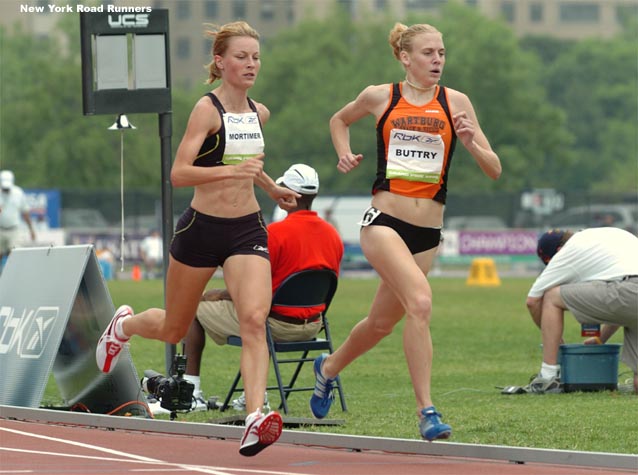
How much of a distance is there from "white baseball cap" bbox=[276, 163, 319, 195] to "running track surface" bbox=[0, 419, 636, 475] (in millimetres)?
2319

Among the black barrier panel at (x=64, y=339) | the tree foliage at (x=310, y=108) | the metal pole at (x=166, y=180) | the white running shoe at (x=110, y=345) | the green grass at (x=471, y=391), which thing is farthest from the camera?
the tree foliage at (x=310, y=108)

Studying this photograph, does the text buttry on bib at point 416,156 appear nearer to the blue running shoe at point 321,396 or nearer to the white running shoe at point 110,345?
the blue running shoe at point 321,396

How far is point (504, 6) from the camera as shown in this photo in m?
152

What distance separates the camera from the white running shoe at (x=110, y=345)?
34.9 feet

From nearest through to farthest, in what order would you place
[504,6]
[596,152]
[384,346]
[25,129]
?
[384,346] → [25,129] → [596,152] → [504,6]

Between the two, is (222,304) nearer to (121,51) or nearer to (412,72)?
(121,51)

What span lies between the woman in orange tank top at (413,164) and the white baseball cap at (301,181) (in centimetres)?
191

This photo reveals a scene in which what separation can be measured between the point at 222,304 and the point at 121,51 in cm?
198

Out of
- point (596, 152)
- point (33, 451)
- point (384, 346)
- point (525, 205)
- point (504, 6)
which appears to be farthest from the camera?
point (504, 6)

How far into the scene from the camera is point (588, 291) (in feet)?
41.6

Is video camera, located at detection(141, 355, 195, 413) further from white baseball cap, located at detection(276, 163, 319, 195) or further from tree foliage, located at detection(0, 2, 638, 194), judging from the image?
tree foliage, located at detection(0, 2, 638, 194)

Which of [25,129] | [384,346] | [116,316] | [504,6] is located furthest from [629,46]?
[116,316]

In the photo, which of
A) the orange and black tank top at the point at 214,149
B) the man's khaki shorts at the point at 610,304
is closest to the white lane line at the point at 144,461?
the orange and black tank top at the point at 214,149

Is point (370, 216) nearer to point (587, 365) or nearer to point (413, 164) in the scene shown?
point (413, 164)
